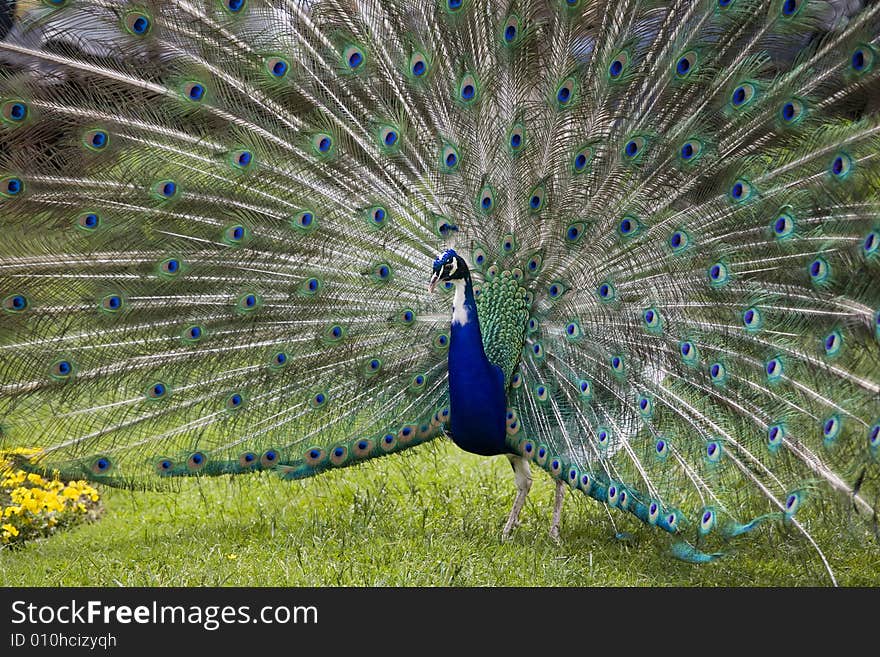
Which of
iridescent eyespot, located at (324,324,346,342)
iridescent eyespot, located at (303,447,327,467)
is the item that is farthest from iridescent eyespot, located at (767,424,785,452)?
iridescent eyespot, located at (303,447,327,467)

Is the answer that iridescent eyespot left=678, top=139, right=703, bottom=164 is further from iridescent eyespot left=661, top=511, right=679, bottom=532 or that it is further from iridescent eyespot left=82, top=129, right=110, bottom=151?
iridescent eyespot left=82, top=129, right=110, bottom=151

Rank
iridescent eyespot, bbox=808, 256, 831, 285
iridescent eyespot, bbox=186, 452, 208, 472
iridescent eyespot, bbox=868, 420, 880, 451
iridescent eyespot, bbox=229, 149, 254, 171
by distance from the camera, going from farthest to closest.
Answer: iridescent eyespot, bbox=186, 452, 208, 472 < iridescent eyespot, bbox=229, 149, 254, 171 < iridescent eyespot, bbox=808, 256, 831, 285 < iridescent eyespot, bbox=868, 420, 880, 451

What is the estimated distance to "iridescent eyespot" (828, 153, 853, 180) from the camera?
3.71 m

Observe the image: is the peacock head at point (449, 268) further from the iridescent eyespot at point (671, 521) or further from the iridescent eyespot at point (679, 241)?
the iridescent eyespot at point (671, 521)

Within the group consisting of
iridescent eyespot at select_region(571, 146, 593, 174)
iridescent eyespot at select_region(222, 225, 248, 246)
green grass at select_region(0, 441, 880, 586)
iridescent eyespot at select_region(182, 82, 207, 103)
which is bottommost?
green grass at select_region(0, 441, 880, 586)

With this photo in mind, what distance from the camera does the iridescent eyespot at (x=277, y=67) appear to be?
14.8ft

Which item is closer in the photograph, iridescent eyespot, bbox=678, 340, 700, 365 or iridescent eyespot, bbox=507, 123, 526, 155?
iridescent eyespot, bbox=678, 340, 700, 365

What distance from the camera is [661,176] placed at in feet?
13.9

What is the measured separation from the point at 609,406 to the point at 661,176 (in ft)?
3.40

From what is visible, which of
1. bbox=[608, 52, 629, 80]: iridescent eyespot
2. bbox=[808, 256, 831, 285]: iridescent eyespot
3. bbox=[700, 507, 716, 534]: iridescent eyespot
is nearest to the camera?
bbox=[808, 256, 831, 285]: iridescent eyespot

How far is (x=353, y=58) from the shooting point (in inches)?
178

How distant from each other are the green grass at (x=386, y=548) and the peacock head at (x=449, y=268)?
46.5 inches

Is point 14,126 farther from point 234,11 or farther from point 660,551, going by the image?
point 660,551

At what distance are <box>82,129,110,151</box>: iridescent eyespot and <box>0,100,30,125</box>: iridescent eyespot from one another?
284 mm
